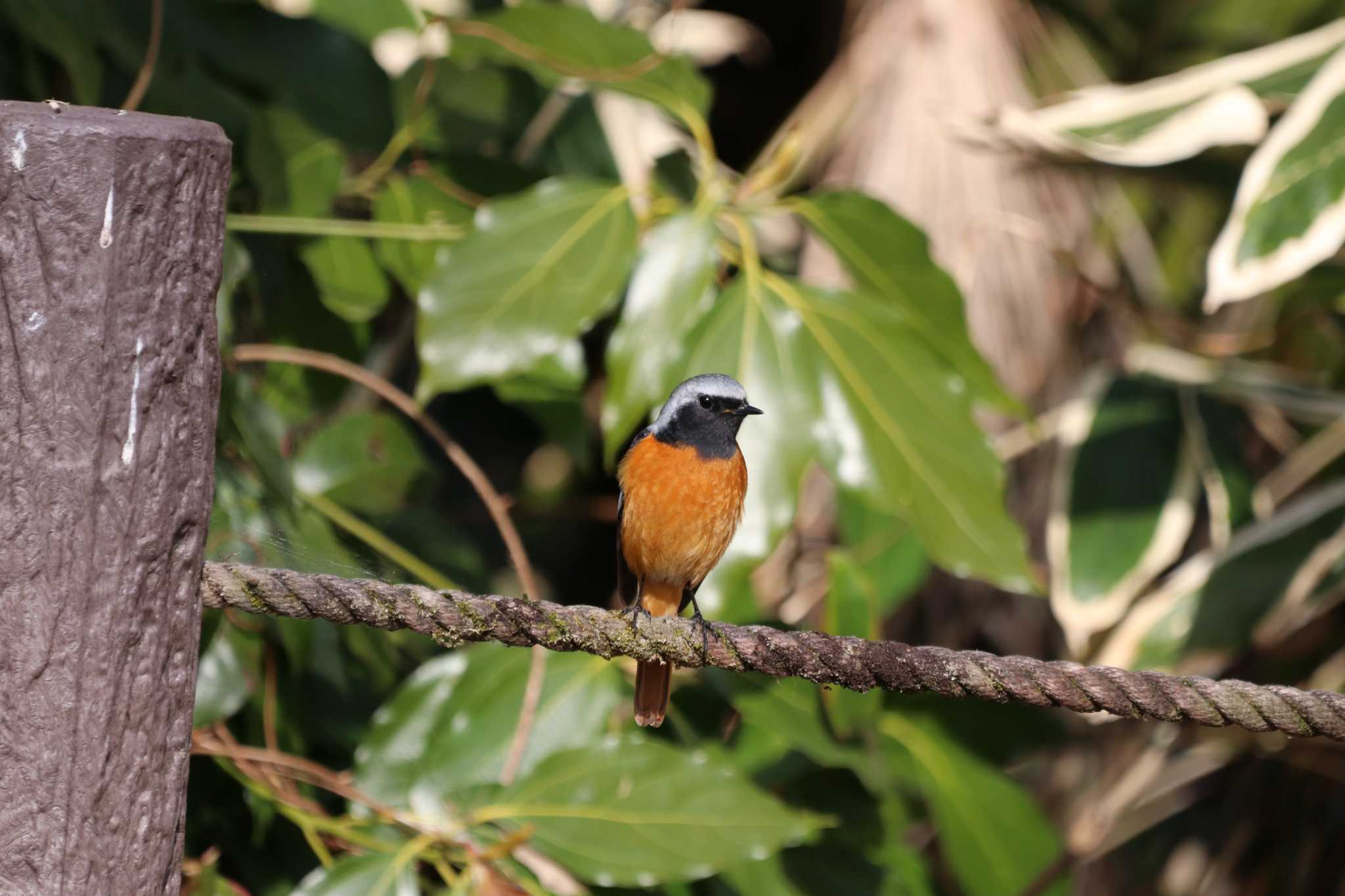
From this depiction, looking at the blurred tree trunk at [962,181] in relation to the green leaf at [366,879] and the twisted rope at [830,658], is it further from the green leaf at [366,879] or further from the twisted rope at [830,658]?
the twisted rope at [830,658]

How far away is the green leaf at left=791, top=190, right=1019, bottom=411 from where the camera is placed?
315 centimetres

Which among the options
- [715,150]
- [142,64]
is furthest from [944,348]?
[715,150]

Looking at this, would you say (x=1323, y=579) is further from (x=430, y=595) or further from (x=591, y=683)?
(x=430, y=595)

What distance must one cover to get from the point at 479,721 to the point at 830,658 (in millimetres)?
1519

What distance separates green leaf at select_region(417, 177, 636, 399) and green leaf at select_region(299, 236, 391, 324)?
570 mm

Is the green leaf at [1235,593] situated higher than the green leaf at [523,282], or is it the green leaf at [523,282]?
the green leaf at [523,282]

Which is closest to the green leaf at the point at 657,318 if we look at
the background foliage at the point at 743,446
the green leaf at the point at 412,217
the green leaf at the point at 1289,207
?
the background foliage at the point at 743,446

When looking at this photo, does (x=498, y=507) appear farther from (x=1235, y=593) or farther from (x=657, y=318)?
(x=1235, y=593)

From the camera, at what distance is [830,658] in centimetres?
170

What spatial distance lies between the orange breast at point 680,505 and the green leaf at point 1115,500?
1.48 metres

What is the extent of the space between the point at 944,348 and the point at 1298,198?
36.0 inches

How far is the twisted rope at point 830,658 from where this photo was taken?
1646 millimetres

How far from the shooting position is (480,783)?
276 centimetres

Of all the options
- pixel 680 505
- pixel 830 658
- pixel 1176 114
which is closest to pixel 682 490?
pixel 680 505
